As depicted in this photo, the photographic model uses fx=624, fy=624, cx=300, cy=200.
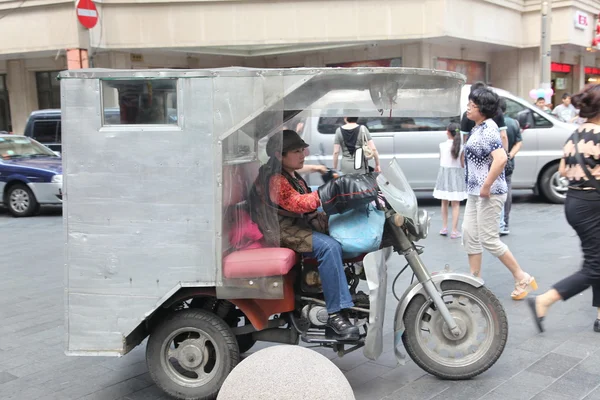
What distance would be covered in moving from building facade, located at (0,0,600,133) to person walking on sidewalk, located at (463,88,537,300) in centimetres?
1233

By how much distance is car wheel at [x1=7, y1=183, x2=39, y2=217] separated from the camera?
1210 centimetres

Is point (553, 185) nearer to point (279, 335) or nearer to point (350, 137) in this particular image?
point (350, 137)

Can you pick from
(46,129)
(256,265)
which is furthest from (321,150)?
(46,129)

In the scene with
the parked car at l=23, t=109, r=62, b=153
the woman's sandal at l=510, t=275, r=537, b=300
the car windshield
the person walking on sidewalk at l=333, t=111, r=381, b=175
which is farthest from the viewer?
the parked car at l=23, t=109, r=62, b=153

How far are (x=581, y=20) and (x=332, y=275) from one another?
2085cm

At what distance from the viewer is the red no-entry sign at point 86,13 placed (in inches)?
599

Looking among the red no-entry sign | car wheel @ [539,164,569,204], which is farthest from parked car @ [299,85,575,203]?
the red no-entry sign

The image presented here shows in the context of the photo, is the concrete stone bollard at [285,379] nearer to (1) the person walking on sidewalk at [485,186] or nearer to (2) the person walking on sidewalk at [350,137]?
(1) the person walking on sidewalk at [485,186]

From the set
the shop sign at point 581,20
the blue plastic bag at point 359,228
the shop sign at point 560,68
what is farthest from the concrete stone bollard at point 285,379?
the shop sign at point 560,68

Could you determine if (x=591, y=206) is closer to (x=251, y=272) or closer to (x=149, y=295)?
(x=251, y=272)

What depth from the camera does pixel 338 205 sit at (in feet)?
12.1

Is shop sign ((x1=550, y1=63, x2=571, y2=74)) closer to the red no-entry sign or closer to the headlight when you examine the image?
the red no-entry sign

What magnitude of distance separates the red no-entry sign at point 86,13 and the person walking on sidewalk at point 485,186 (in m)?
12.5

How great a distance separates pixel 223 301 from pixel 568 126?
899cm
